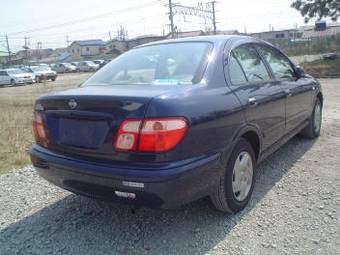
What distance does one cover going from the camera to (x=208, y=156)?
291cm

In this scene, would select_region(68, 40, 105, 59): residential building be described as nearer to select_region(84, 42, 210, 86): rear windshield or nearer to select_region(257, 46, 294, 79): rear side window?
select_region(257, 46, 294, 79): rear side window

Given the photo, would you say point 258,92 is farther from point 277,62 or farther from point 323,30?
point 323,30

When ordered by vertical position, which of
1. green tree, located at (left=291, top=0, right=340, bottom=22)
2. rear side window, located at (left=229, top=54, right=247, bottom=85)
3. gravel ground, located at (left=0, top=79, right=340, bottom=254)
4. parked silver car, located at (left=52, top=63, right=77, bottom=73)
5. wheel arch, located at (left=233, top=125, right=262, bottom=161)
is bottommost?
gravel ground, located at (left=0, top=79, right=340, bottom=254)

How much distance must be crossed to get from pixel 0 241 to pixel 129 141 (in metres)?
1.59

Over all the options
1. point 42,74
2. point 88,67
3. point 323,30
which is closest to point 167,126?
point 42,74

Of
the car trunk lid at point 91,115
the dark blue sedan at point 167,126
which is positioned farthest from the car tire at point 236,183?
the car trunk lid at point 91,115

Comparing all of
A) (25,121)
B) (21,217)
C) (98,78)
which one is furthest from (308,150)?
(25,121)

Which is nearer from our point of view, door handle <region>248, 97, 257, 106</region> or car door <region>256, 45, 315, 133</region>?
door handle <region>248, 97, 257, 106</region>

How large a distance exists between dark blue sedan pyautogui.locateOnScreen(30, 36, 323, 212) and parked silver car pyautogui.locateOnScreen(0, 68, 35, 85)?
27.6 meters

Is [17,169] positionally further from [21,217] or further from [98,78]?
[98,78]

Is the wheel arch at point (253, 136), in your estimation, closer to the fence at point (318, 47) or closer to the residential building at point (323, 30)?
the fence at point (318, 47)

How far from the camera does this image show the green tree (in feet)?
73.6

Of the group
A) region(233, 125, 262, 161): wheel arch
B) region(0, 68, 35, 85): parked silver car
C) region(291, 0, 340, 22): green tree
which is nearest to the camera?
region(233, 125, 262, 161): wheel arch

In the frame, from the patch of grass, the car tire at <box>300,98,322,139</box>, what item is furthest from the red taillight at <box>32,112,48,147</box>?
the patch of grass
